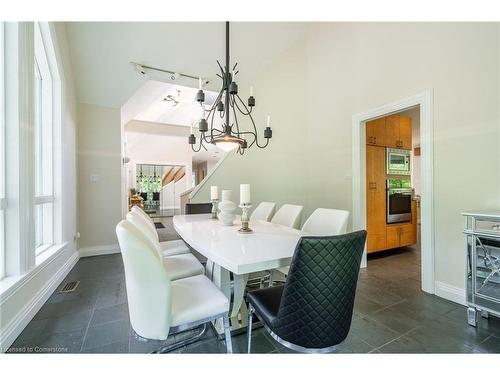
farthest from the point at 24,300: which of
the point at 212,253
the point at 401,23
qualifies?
the point at 401,23

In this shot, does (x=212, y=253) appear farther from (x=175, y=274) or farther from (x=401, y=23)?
(x=401, y=23)

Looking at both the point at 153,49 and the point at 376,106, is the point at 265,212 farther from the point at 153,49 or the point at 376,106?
the point at 153,49

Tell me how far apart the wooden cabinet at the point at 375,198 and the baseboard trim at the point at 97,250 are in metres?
4.08

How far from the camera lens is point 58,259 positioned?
8.43ft

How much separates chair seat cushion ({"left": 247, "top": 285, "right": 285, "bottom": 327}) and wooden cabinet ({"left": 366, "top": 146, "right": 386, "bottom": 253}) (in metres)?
2.45

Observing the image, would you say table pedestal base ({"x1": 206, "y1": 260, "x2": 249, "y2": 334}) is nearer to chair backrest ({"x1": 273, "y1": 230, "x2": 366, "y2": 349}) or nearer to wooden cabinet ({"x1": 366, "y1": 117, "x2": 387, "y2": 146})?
chair backrest ({"x1": 273, "y1": 230, "x2": 366, "y2": 349})

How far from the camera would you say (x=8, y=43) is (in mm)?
1623

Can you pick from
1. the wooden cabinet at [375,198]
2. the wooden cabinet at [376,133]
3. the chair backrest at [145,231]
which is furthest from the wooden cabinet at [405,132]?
the chair backrest at [145,231]

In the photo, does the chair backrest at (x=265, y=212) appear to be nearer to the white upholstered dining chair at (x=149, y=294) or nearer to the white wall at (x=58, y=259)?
the white upholstered dining chair at (x=149, y=294)

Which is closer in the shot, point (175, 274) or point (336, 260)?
point (336, 260)

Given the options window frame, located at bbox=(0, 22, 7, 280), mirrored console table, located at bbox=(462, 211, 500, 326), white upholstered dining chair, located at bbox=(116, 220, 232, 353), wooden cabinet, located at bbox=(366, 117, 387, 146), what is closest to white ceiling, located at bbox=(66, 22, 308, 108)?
window frame, located at bbox=(0, 22, 7, 280)

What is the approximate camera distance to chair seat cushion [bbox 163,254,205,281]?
1.76 meters

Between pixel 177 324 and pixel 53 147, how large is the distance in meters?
2.83

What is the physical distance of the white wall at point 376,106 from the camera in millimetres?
1988
